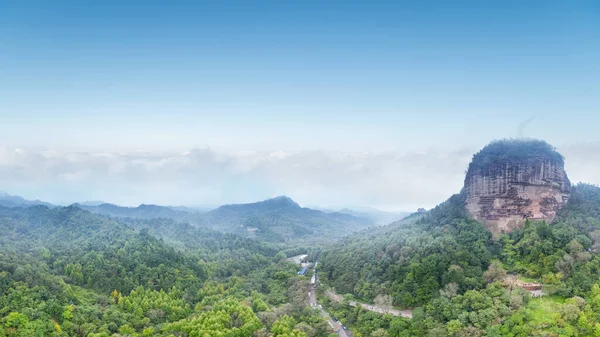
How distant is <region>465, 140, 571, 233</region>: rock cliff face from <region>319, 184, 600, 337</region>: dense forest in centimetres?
160

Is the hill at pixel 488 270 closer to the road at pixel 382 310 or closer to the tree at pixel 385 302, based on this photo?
the tree at pixel 385 302

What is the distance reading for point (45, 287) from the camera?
4691 centimetres

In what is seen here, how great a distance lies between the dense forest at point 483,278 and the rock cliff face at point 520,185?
1.60m

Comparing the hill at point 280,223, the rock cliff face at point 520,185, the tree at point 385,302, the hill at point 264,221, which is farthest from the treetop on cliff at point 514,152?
the hill at point 264,221

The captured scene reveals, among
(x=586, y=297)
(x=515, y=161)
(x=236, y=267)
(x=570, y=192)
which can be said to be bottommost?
(x=236, y=267)

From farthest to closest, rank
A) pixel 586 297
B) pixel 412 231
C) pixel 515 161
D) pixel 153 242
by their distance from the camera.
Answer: pixel 153 242 → pixel 412 231 → pixel 515 161 → pixel 586 297

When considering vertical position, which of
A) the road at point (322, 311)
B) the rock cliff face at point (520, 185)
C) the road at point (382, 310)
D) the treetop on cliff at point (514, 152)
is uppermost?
the treetop on cliff at point (514, 152)

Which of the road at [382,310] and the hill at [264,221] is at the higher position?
the hill at [264,221]

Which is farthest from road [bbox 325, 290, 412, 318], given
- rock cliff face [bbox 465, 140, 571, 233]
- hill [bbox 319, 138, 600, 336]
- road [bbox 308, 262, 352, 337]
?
rock cliff face [bbox 465, 140, 571, 233]

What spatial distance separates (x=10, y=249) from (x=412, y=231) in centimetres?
6187

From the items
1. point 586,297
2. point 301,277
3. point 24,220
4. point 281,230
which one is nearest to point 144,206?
point 281,230

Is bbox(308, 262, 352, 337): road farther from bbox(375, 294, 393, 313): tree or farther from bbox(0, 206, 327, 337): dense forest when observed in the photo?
bbox(375, 294, 393, 313): tree

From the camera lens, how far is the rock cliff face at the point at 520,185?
54.2 metres

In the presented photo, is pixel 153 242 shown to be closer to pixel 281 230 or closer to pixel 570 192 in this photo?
pixel 570 192
